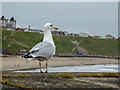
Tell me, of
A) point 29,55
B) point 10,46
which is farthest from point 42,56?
point 10,46

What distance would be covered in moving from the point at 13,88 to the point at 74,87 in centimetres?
252

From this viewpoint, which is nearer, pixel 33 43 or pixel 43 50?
pixel 43 50

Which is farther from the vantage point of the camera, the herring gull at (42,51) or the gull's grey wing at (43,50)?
the gull's grey wing at (43,50)

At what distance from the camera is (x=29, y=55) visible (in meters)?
12.5

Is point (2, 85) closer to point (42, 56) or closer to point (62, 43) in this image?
point (42, 56)

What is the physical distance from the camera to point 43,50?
13055 millimetres

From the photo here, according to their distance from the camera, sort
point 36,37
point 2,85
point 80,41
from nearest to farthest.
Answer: point 2,85, point 36,37, point 80,41

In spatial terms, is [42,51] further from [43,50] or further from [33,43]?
[33,43]

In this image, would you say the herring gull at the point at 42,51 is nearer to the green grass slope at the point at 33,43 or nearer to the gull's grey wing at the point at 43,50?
the gull's grey wing at the point at 43,50

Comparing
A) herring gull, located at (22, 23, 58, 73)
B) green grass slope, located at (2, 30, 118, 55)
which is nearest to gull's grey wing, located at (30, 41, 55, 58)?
herring gull, located at (22, 23, 58, 73)

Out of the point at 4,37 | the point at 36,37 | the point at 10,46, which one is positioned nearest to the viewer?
the point at 10,46

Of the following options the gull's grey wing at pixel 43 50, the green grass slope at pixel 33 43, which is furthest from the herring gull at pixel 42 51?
the green grass slope at pixel 33 43

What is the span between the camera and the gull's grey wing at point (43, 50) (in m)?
12.8

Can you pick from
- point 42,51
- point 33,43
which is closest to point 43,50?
point 42,51
